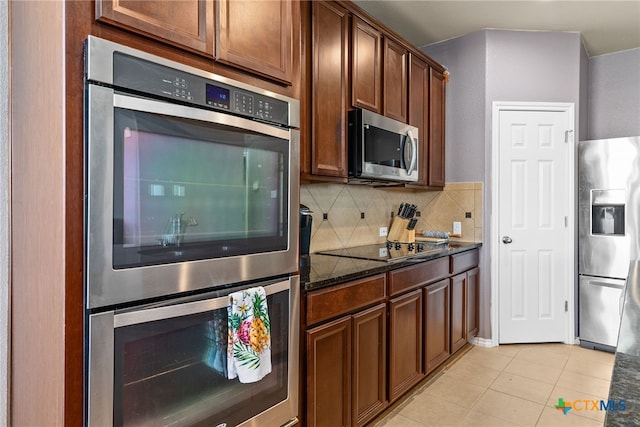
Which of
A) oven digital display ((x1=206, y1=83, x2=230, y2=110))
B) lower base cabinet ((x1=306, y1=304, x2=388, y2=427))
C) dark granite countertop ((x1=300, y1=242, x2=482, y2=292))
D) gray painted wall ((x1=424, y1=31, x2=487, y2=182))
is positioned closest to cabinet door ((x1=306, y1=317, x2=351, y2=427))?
lower base cabinet ((x1=306, y1=304, x2=388, y2=427))

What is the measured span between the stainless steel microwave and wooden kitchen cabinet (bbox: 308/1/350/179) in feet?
0.23

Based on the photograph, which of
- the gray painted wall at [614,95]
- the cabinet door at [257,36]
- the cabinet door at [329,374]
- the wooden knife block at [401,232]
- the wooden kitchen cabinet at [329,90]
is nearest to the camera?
the cabinet door at [257,36]

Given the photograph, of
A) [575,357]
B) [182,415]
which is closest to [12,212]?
[182,415]

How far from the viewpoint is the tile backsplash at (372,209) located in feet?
9.09

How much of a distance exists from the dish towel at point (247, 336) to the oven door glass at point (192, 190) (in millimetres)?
156

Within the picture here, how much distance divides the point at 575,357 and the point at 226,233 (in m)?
3.22

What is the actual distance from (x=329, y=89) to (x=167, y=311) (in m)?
1.60

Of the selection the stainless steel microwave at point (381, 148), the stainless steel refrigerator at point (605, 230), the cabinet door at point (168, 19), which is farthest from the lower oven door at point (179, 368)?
the stainless steel refrigerator at point (605, 230)

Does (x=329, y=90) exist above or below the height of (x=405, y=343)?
above

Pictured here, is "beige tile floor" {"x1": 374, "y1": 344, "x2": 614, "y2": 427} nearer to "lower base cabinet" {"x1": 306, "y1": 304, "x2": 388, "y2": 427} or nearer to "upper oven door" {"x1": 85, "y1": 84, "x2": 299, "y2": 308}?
"lower base cabinet" {"x1": 306, "y1": 304, "x2": 388, "y2": 427}

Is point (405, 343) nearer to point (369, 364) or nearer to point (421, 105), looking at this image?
point (369, 364)

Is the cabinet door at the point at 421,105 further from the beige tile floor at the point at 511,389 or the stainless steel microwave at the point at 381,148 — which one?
the beige tile floor at the point at 511,389

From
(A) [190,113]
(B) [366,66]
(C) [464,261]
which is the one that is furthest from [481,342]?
(A) [190,113]

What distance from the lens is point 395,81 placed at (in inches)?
112
